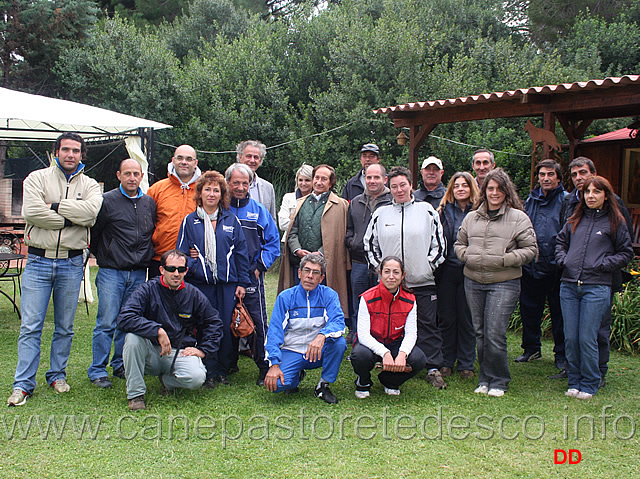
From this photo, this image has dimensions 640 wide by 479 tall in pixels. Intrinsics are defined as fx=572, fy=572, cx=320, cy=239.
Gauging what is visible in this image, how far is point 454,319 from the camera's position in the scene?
4.81 metres

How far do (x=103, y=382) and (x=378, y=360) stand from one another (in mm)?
2105

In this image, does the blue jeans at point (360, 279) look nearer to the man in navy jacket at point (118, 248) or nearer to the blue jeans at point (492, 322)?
the blue jeans at point (492, 322)

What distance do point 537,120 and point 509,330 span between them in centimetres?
943

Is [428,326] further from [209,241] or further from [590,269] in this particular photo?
[209,241]

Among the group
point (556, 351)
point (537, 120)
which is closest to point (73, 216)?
point (556, 351)

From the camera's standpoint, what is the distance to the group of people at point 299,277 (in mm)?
4062

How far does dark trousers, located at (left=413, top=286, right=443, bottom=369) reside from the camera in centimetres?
457

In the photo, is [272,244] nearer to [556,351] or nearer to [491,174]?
[491,174]

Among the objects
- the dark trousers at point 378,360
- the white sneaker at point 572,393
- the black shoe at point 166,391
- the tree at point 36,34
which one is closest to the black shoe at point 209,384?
the black shoe at point 166,391

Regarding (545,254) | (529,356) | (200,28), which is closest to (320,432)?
(545,254)

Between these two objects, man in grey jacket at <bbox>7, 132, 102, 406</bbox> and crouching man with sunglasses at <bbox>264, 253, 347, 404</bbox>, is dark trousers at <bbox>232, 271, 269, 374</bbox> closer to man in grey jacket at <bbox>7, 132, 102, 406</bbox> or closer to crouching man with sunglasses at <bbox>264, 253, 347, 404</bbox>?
crouching man with sunglasses at <bbox>264, 253, 347, 404</bbox>

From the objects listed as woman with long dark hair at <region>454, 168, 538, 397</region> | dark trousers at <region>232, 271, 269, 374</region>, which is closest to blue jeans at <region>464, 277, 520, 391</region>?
woman with long dark hair at <region>454, 168, 538, 397</region>

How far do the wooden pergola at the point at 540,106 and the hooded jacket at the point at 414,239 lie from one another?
12.1ft

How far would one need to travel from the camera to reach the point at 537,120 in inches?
570
